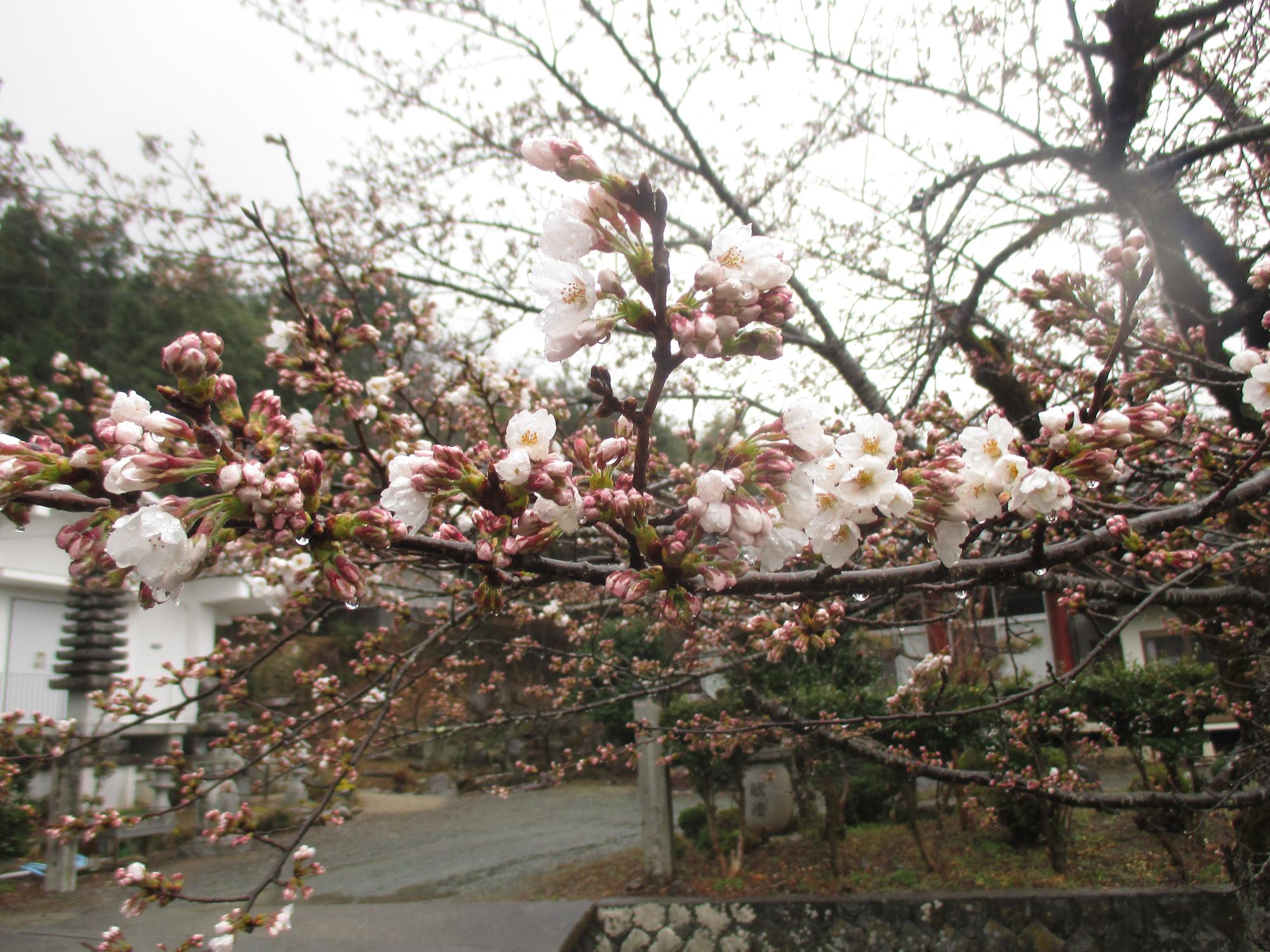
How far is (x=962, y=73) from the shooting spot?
15.8ft

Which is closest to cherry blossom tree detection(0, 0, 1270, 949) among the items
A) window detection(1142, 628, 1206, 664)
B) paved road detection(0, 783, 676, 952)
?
paved road detection(0, 783, 676, 952)

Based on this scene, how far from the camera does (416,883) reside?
739cm

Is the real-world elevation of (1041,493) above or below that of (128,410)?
below

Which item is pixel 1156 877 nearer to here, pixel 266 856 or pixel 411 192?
pixel 411 192

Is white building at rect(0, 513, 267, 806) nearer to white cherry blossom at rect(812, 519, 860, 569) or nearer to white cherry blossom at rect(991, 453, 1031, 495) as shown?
white cherry blossom at rect(812, 519, 860, 569)

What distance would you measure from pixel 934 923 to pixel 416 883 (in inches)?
196

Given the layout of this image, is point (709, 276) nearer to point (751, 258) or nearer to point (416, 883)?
point (751, 258)

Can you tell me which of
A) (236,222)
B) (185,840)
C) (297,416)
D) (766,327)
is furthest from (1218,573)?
(185,840)

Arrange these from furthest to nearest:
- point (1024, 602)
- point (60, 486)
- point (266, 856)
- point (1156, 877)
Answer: point (1024, 602)
point (266, 856)
point (1156, 877)
point (60, 486)

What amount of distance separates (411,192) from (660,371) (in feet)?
20.3

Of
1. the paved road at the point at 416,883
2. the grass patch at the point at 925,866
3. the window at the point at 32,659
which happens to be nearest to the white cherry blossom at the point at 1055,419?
the paved road at the point at 416,883

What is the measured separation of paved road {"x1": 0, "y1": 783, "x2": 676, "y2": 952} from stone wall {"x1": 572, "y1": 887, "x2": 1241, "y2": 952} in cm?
54

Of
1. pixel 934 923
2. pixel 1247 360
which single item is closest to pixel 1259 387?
pixel 1247 360

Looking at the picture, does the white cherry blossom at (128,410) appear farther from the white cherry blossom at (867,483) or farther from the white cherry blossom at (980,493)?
the white cherry blossom at (980,493)
